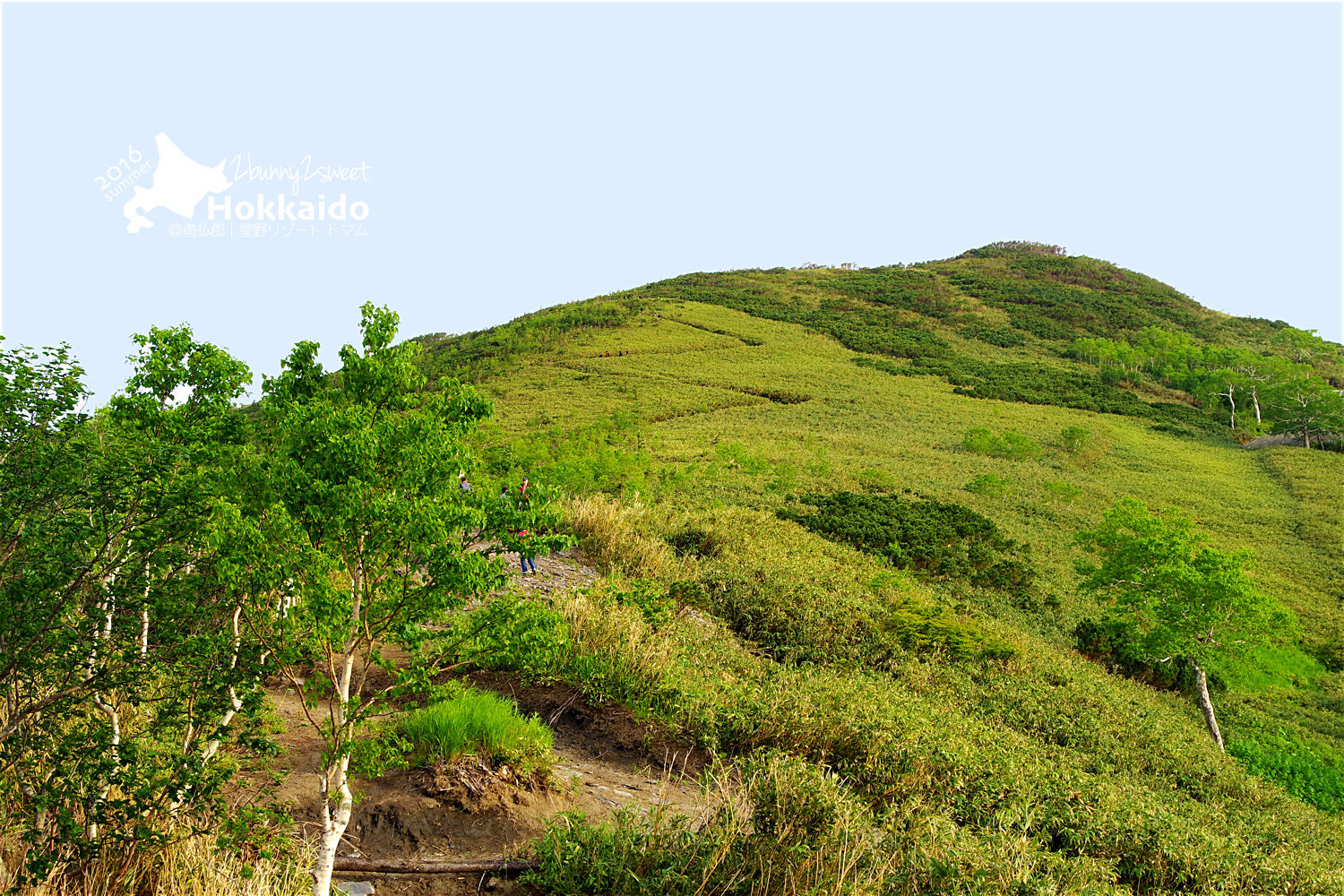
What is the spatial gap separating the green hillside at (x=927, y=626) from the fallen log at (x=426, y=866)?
0.28 metres

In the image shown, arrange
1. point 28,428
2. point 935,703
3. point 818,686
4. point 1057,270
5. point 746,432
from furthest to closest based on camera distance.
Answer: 1. point 1057,270
2. point 746,432
3. point 935,703
4. point 818,686
5. point 28,428

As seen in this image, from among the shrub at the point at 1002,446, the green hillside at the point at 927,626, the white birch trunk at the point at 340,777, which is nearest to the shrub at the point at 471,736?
the green hillside at the point at 927,626

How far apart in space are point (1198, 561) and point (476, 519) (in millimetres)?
15186

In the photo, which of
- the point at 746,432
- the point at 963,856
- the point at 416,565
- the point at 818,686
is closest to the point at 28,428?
the point at 416,565

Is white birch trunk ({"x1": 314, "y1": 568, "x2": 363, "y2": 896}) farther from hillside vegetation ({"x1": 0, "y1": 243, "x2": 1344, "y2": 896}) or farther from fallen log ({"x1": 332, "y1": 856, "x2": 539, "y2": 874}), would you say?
fallen log ({"x1": 332, "y1": 856, "x2": 539, "y2": 874})

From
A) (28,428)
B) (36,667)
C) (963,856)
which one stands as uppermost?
(28,428)

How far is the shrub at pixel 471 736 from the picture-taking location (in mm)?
5316

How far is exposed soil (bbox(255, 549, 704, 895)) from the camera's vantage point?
4648 millimetres

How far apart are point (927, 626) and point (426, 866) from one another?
26.4 ft

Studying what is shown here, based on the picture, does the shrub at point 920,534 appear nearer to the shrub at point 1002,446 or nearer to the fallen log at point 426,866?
the shrub at point 1002,446

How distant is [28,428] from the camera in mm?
3557

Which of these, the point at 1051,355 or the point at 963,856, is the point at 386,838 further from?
the point at 1051,355

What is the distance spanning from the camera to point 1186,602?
46.4 ft

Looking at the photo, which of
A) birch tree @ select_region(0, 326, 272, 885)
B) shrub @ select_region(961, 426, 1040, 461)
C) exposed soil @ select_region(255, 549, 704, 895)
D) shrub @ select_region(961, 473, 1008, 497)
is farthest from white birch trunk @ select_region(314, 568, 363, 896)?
shrub @ select_region(961, 426, 1040, 461)
